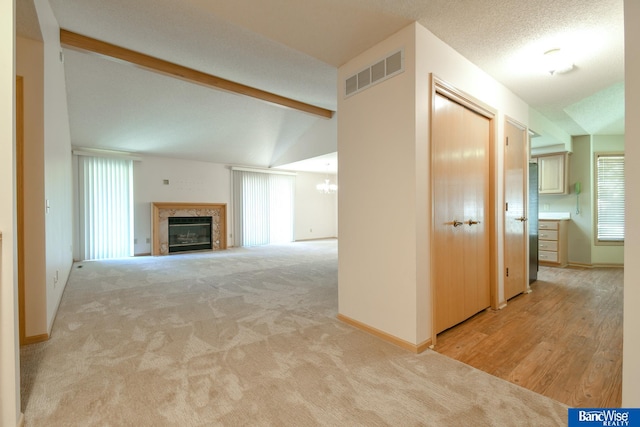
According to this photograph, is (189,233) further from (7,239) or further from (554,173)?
(554,173)

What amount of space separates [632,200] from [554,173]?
5.43 metres

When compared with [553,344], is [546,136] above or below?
above

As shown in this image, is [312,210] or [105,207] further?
[312,210]

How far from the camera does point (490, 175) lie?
2.95 meters

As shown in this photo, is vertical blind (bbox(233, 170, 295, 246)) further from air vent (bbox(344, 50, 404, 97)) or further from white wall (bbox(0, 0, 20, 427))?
white wall (bbox(0, 0, 20, 427))

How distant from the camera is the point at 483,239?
2861 mm

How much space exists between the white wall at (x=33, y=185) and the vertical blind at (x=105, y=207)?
4.60 metres

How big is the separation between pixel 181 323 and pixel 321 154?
17.0 ft

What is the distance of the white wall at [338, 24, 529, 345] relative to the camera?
81.7 inches

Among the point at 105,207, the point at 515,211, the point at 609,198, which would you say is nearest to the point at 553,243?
the point at 609,198

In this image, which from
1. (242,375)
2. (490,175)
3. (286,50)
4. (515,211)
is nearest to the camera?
(242,375)

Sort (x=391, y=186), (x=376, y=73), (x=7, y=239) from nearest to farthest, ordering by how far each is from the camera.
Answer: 1. (x=7, y=239)
2. (x=391, y=186)
3. (x=376, y=73)

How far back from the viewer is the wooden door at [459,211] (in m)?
2.30

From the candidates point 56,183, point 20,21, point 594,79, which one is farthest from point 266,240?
point 594,79
